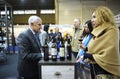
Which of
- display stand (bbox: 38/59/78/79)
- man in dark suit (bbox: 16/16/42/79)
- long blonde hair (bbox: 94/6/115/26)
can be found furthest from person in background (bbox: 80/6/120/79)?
man in dark suit (bbox: 16/16/42/79)

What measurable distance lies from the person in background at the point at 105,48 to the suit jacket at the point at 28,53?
2.27 feet

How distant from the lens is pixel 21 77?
2.65 metres

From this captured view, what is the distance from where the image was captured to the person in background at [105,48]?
2146 mm

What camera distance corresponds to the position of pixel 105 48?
2.15 metres

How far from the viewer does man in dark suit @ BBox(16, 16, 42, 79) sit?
2.48m

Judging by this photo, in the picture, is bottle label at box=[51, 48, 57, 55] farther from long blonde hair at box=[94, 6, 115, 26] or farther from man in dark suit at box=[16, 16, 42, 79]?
long blonde hair at box=[94, 6, 115, 26]

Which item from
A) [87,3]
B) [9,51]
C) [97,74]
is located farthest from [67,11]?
[97,74]

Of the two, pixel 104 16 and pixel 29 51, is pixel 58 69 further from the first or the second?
pixel 104 16

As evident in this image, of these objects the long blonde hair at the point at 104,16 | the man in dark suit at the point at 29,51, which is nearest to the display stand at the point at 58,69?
the man in dark suit at the point at 29,51

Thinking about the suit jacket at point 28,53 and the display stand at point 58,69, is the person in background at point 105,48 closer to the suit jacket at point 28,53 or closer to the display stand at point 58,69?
the display stand at point 58,69

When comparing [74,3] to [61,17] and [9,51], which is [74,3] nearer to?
[61,17]

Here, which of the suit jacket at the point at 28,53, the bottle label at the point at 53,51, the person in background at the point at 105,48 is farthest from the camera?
the suit jacket at the point at 28,53

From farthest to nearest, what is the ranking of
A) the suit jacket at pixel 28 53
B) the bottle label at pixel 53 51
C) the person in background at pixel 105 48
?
the suit jacket at pixel 28 53 < the bottle label at pixel 53 51 < the person in background at pixel 105 48

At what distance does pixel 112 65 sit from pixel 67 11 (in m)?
9.22
